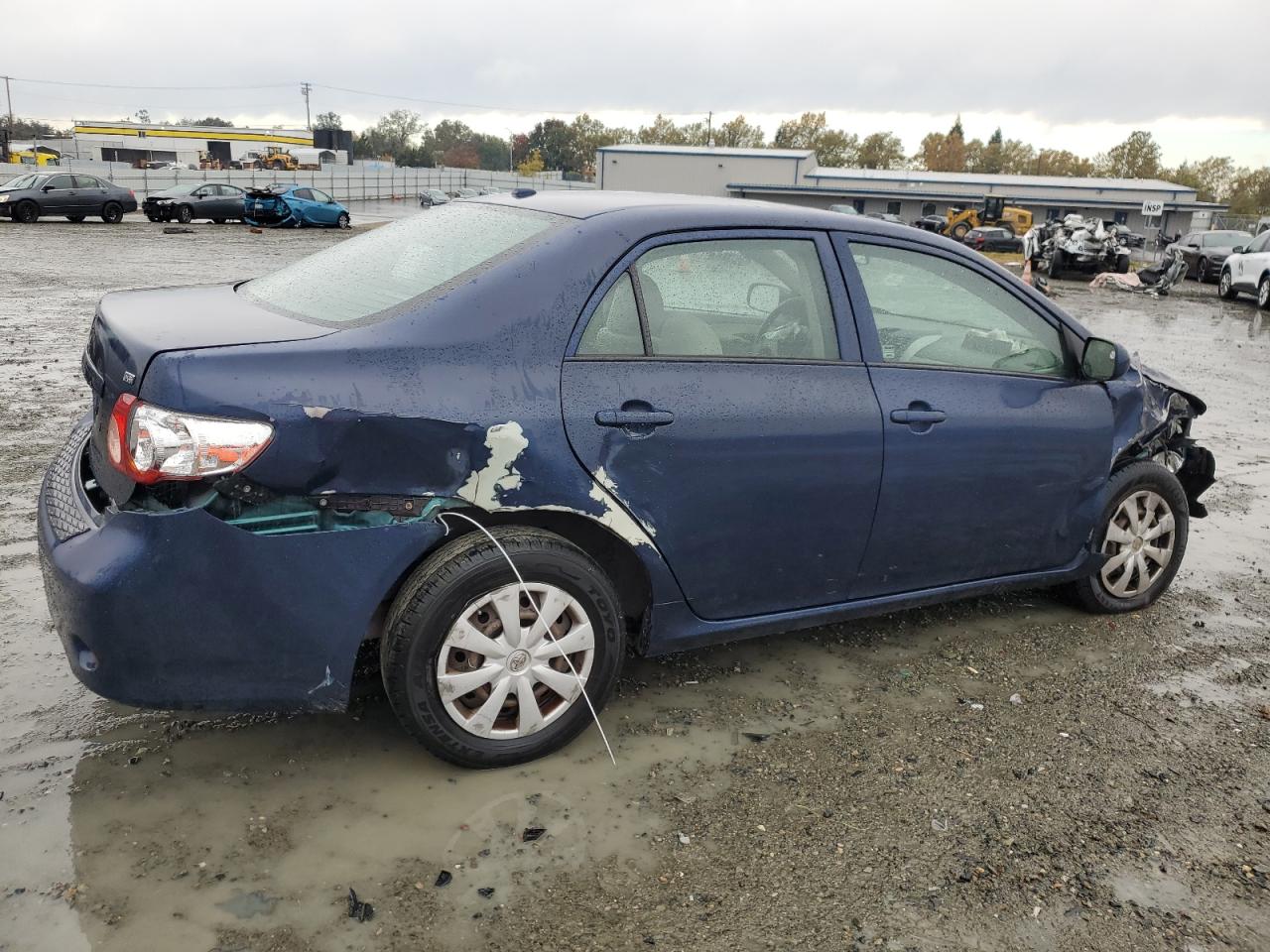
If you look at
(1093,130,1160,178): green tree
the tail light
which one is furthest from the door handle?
(1093,130,1160,178): green tree

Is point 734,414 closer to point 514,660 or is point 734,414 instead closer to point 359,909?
point 514,660

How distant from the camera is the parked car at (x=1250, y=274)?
785 inches

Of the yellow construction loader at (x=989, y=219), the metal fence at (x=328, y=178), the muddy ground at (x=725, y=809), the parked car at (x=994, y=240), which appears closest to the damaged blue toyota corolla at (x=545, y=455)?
the muddy ground at (x=725, y=809)

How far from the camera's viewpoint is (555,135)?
12794 centimetres

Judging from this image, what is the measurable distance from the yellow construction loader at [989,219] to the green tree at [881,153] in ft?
190

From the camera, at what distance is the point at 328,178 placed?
182 feet

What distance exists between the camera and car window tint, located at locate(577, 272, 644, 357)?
3051mm

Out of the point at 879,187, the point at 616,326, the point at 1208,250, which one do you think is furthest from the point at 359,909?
the point at 879,187

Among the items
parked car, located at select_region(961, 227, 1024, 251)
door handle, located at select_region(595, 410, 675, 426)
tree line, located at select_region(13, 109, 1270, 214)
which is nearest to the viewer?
door handle, located at select_region(595, 410, 675, 426)

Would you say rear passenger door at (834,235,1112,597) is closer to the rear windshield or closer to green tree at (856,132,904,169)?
the rear windshield

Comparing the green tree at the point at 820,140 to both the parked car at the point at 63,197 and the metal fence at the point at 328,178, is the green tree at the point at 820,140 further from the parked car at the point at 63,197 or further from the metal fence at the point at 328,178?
the parked car at the point at 63,197

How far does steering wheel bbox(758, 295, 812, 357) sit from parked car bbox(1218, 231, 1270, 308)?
66.0ft

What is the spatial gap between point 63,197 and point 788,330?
95.1ft

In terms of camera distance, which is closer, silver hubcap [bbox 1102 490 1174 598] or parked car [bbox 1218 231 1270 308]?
silver hubcap [bbox 1102 490 1174 598]
